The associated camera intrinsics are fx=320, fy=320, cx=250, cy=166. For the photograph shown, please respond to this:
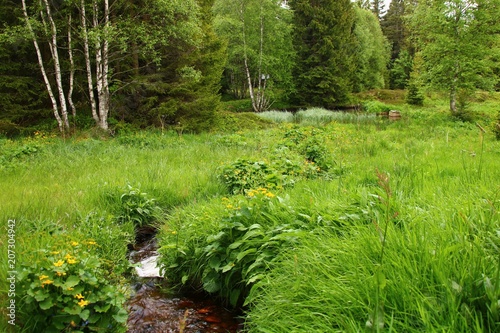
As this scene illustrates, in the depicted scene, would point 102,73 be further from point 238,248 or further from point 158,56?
point 238,248

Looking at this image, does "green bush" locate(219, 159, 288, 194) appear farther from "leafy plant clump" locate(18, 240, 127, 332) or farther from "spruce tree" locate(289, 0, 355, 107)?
"spruce tree" locate(289, 0, 355, 107)

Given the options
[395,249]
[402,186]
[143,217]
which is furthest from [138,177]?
[395,249]

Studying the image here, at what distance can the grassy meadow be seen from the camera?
1.62 meters

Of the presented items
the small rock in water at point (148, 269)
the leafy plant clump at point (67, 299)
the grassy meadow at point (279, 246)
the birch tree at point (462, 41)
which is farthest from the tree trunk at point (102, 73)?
the birch tree at point (462, 41)

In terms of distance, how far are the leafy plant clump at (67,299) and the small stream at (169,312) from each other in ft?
1.53

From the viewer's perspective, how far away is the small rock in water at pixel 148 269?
3.70 meters

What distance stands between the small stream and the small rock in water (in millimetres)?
12

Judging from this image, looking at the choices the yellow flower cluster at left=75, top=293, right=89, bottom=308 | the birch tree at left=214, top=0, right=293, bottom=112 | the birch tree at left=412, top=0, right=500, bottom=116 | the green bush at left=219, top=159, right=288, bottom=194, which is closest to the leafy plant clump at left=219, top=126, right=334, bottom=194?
the green bush at left=219, top=159, right=288, bottom=194

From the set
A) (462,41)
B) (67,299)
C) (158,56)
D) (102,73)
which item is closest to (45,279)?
(67,299)

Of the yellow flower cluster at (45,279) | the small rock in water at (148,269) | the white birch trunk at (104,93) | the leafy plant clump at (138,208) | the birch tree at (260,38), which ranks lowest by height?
the small rock in water at (148,269)

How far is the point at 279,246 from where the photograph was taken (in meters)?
2.70

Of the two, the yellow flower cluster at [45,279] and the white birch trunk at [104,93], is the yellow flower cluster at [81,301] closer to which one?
the yellow flower cluster at [45,279]

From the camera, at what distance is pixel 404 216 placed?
8.14 ft

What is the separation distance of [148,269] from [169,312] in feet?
3.28
